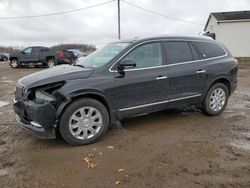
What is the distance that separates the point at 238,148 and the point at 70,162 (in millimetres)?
2644

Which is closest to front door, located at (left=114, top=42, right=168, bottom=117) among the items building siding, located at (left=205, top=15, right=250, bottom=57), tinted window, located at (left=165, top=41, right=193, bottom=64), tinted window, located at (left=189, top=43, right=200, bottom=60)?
tinted window, located at (left=165, top=41, right=193, bottom=64)

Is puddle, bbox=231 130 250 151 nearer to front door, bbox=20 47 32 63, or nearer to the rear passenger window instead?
the rear passenger window

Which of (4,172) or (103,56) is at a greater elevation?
(103,56)

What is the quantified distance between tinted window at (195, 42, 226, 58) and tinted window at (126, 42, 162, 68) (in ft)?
3.71

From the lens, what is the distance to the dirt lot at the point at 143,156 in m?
3.76

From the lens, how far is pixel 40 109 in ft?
15.2

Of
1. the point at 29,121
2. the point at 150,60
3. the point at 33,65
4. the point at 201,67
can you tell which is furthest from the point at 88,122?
the point at 33,65

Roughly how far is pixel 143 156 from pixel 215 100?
2.92 meters

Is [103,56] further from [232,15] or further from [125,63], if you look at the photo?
[232,15]

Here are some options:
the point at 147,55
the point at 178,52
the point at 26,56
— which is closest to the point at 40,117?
the point at 147,55

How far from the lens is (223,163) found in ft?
13.8

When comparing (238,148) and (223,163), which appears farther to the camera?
(238,148)

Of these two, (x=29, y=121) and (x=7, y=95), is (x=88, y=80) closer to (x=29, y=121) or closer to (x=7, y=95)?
(x=29, y=121)

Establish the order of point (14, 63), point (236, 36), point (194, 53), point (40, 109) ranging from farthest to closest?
point (236, 36), point (14, 63), point (194, 53), point (40, 109)
